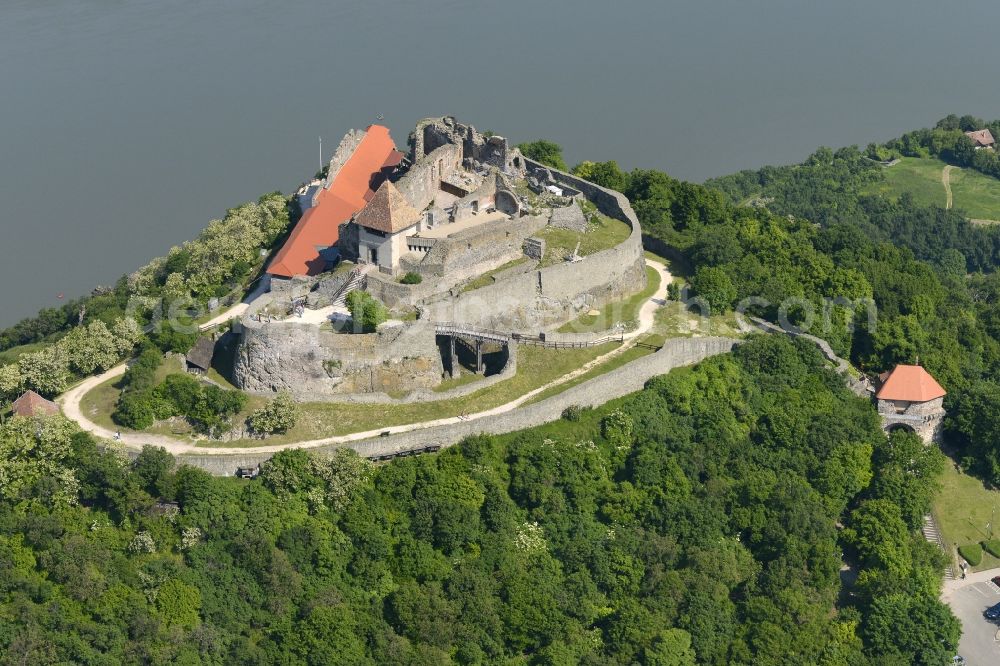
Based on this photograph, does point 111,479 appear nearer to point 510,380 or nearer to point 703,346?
point 510,380

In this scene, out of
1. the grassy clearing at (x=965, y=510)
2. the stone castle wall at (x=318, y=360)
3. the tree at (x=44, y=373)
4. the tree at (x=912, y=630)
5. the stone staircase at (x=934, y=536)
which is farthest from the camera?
the grassy clearing at (x=965, y=510)

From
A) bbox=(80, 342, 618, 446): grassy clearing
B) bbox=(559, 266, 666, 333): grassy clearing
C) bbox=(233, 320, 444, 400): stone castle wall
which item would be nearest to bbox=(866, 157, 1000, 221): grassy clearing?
bbox=(559, 266, 666, 333): grassy clearing

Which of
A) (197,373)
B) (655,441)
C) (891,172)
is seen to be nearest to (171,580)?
(197,373)

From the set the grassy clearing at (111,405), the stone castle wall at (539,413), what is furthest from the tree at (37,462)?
the stone castle wall at (539,413)

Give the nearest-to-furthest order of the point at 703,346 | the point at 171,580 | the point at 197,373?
the point at 171,580
the point at 197,373
the point at 703,346

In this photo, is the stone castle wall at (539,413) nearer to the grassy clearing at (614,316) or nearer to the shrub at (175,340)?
the grassy clearing at (614,316)

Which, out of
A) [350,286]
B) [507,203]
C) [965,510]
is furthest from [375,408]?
[965,510]
